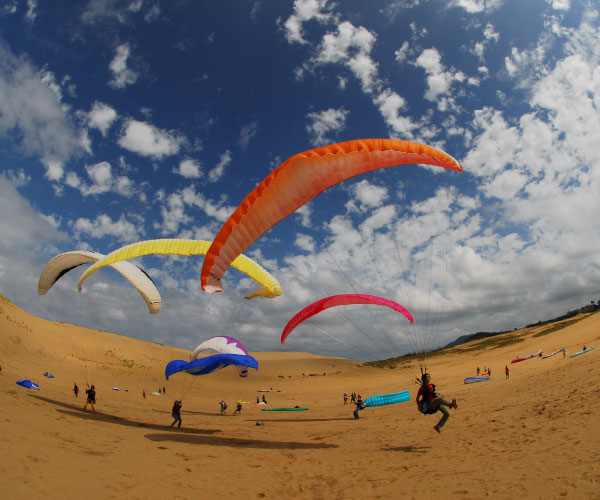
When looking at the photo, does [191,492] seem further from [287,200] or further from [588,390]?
[588,390]

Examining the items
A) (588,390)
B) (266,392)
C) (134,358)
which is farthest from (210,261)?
(134,358)

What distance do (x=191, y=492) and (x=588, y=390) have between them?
35.7 ft

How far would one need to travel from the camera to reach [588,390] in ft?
30.5

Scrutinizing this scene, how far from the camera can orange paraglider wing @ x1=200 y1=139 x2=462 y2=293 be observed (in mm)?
7379

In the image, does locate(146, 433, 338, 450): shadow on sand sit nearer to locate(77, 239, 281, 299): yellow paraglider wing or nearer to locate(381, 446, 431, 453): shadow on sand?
locate(381, 446, 431, 453): shadow on sand

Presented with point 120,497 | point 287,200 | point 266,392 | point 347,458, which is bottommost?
point 266,392

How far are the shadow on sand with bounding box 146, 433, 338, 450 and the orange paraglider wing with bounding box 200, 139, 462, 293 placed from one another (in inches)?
182

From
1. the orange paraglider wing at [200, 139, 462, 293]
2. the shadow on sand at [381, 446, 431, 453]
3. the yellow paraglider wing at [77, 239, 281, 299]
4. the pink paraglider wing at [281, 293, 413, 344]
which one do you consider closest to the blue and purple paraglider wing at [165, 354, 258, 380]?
the pink paraglider wing at [281, 293, 413, 344]

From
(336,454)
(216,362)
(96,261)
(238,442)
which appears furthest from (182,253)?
(336,454)

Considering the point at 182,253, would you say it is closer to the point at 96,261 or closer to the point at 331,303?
the point at 96,261

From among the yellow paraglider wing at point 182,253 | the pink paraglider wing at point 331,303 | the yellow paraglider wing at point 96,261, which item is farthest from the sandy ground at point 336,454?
the yellow paraglider wing at point 182,253

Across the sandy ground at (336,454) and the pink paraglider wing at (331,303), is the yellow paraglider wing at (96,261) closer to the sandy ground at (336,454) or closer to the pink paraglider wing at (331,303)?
the sandy ground at (336,454)

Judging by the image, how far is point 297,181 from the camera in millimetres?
7535

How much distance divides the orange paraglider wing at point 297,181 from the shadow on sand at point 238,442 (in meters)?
4.62
